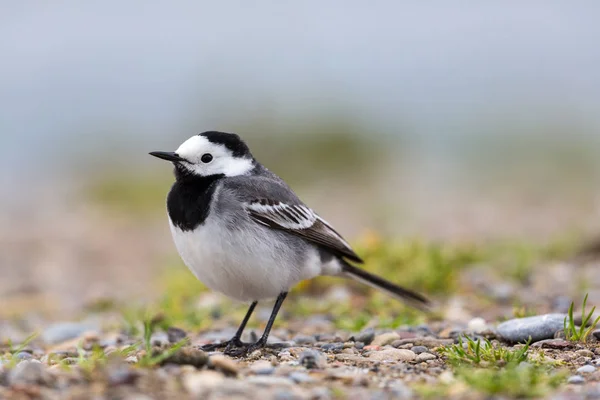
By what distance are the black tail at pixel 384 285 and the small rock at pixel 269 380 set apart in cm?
263

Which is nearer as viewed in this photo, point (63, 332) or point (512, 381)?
point (512, 381)

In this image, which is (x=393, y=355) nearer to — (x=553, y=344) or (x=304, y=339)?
(x=553, y=344)

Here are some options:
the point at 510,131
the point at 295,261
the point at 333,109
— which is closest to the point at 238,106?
the point at 333,109

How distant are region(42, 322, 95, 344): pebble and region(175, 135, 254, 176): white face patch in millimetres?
2147

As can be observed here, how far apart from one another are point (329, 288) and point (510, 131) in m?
16.6

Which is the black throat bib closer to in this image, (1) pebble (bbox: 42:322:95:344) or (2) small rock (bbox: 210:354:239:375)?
(2) small rock (bbox: 210:354:239:375)

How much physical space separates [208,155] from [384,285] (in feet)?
6.40

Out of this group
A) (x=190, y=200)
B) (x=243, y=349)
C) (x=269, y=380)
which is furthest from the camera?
(x=243, y=349)

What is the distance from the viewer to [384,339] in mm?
6156

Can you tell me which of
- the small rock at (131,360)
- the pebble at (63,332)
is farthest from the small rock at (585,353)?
the pebble at (63,332)

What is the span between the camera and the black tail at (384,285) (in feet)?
23.7

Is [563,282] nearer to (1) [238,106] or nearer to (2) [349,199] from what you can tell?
(2) [349,199]

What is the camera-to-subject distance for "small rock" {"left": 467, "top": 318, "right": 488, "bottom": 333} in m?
6.48

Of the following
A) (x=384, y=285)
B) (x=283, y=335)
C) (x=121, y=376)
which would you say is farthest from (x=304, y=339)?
(x=121, y=376)
